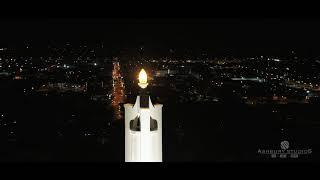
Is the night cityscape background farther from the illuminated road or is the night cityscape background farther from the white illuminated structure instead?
the white illuminated structure

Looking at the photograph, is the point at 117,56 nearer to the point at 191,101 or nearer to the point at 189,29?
the point at 189,29

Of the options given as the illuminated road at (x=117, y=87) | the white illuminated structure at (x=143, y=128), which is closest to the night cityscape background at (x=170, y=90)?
the illuminated road at (x=117, y=87)

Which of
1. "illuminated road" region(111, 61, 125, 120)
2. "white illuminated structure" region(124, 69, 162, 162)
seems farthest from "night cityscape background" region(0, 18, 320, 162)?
"white illuminated structure" region(124, 69, 162, 162)

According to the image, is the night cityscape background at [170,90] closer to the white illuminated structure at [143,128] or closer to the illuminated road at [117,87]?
the illuminated road at [117,87]

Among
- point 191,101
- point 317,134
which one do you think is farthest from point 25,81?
point 317,134

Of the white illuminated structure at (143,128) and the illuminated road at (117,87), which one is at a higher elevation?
the illuminated road at (117,87)

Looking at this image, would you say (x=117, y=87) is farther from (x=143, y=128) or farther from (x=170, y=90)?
(x=143, y=128)

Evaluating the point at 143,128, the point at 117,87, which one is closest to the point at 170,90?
the point at 117,87
